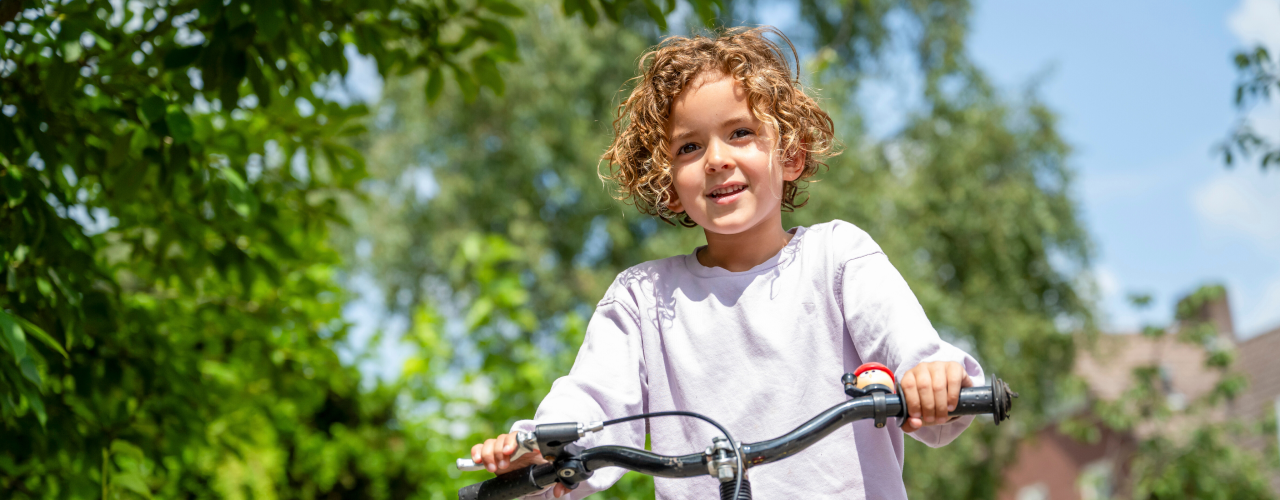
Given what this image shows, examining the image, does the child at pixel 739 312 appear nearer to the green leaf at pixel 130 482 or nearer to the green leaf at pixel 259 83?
the green leaf at pixel 259 83

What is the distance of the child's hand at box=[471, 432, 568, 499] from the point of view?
153 centimetres

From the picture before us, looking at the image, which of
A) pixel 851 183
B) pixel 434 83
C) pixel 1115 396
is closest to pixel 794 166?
pixel 434 83

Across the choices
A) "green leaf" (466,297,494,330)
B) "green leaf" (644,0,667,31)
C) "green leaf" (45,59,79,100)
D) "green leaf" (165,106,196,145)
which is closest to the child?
"green leaf" (644,0,667,31)

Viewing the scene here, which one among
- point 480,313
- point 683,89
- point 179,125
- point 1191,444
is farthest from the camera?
point 1191,444

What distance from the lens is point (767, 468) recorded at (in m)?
1.69

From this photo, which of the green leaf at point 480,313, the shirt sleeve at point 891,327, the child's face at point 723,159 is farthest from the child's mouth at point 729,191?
the green leaf at point 480,313

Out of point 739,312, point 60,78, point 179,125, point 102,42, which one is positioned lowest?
point 739,312

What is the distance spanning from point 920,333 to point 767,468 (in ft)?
1.19

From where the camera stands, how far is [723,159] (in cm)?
173

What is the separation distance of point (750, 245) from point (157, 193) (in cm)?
197

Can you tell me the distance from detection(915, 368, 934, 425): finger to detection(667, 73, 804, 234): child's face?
47cm

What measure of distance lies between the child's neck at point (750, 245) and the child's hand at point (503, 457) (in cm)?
55

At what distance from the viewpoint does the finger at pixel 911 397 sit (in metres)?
1.38

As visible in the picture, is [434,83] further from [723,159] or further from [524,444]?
[524,444]
